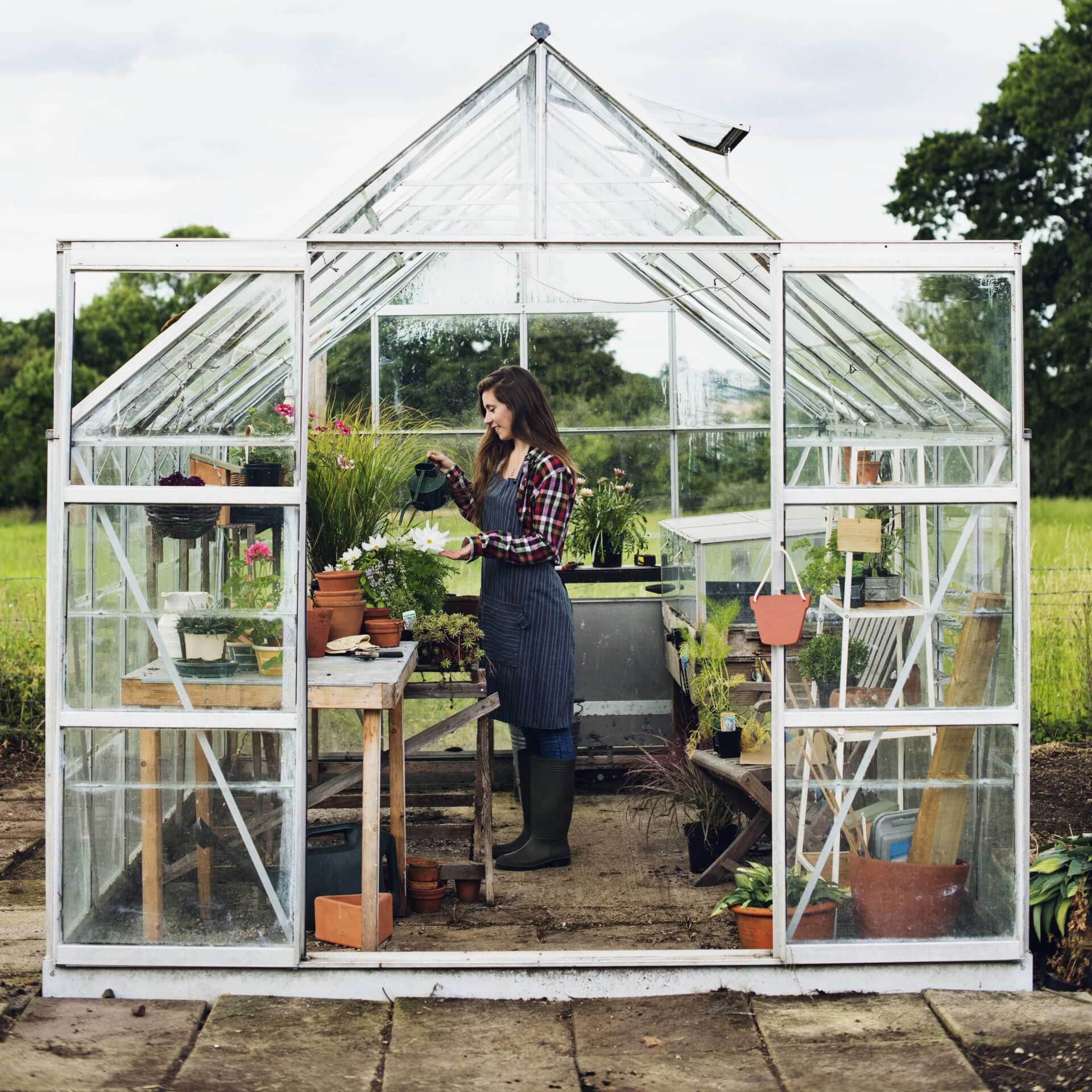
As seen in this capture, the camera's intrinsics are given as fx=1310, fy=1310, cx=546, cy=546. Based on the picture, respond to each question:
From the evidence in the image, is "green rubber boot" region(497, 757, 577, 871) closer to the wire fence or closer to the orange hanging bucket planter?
the orange hanging bucket planter

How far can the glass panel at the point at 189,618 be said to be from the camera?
12.3 ft

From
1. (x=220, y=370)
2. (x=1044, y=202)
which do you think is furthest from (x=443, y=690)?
(x=1044, y=202)

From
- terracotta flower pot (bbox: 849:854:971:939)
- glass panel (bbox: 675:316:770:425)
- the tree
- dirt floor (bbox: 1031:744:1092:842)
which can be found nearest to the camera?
terracotta flower pot (bbox: 849:854:971:939)

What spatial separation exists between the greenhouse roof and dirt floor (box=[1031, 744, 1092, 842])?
2169 mm

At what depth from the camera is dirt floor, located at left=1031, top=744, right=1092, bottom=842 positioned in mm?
5525

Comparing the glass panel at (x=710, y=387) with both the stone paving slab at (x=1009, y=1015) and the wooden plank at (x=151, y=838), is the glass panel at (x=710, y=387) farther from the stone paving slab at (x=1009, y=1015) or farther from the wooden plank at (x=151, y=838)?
the wooden plank at (x=151, y=838)

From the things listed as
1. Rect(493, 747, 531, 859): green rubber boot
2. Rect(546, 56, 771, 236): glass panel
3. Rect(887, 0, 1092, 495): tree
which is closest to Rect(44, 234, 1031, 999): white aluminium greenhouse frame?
Rect(546, 56, 771, 236): glass panel

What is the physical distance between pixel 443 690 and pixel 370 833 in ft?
2.35

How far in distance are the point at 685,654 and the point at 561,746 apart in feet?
3.44

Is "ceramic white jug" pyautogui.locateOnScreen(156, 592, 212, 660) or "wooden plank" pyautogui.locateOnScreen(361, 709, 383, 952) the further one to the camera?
"wooden plank" pyautogui.locateOnScreen(361, 709, 383, 952)

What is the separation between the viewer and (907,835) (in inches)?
151

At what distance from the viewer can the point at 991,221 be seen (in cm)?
2167

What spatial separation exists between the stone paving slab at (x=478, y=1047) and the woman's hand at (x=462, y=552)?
59.0 inches

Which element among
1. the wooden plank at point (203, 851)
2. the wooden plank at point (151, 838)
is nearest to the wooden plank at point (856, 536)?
the wooden plank at point (203, 851)
